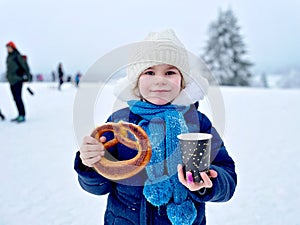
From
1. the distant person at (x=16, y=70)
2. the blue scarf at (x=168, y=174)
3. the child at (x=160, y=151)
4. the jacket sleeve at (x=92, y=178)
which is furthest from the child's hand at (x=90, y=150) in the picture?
the distant person at (x=16, y=70)

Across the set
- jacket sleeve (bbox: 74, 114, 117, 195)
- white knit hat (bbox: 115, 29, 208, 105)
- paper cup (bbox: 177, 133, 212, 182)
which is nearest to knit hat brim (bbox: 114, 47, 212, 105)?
white knit hat (bbox: 115, 29, 208, 105)

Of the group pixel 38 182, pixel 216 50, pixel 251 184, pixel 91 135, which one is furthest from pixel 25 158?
pixel 216 50

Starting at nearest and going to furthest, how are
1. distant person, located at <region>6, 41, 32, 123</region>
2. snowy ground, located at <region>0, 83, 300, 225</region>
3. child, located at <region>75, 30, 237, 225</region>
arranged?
child, located at <region>75, 30, 237, 225</region> < snowy ground, located at <region>0, 83, 300, 225</region> < distant person, located at <region>6, 41, 32, 123</region>

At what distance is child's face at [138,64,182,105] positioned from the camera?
1568mm

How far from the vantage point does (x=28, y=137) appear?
6277 mm

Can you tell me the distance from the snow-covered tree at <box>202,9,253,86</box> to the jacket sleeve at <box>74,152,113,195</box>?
29.3 m

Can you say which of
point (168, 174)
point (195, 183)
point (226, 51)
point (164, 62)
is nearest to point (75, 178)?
point (168, 174)

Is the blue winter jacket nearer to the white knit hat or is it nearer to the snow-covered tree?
the white knit hat

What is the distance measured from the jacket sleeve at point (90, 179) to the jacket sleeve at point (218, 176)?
47 centimetres

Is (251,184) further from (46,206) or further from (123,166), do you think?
(123,166)

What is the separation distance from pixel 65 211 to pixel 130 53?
92.5 inches

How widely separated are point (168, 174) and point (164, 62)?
56cm

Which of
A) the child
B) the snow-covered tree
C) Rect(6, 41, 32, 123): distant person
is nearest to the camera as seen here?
the child

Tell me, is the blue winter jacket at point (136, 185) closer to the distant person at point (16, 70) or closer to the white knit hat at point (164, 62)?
the white knit hat at point (164, 62)
